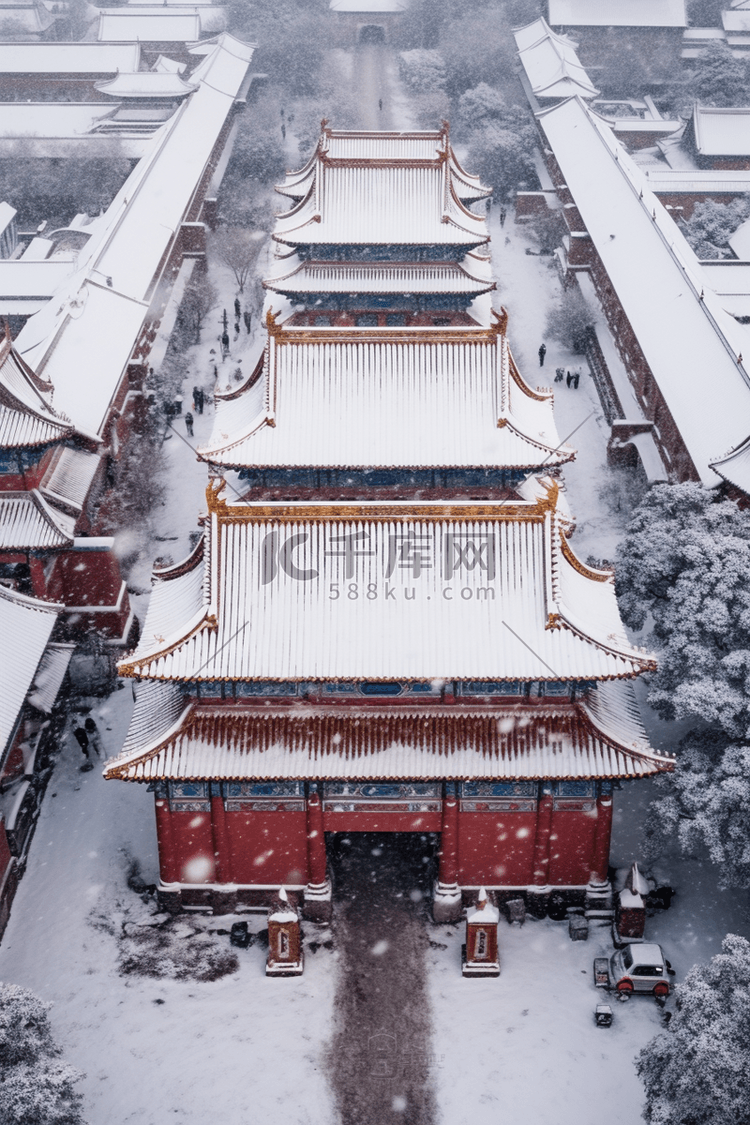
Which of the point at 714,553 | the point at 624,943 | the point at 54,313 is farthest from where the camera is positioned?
the point at 54,313

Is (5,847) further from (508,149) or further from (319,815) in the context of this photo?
(508,149)

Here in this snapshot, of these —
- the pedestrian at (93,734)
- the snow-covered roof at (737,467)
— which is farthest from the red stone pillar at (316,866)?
the snow-covered roof at (737,467)

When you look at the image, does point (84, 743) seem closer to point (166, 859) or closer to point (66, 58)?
point (166, 859)

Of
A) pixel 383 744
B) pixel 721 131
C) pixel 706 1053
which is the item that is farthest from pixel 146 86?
pixel 706 1053

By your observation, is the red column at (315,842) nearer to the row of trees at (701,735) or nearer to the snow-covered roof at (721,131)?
the row of trees at (701,735)

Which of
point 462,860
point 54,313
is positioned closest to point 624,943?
point 462,860

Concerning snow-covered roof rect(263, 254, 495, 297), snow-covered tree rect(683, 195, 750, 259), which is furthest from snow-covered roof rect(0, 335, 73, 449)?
snow-covered tree rect(683, 195, 750, 259)
